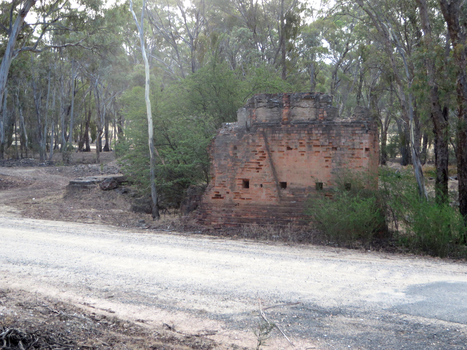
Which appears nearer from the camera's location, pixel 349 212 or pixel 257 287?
pixel 257 287

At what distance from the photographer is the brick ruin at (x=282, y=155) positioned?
1023 cm

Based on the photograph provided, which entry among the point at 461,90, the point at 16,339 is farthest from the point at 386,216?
the point at 16,339

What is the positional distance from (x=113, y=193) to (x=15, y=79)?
24.7 metres

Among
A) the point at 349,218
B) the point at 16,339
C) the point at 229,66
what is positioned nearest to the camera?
the point at 16,339

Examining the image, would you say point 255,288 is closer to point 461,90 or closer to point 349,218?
point 349,218

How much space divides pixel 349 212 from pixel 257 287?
4420 millimetres

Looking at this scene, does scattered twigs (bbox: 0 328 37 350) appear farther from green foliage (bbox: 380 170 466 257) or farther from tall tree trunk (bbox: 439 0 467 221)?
tall tree trunk (bbox: 439 0 467 221)

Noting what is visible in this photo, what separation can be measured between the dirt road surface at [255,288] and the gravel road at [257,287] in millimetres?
14

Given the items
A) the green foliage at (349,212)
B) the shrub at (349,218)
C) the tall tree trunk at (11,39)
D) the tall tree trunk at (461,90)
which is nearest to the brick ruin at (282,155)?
the green foliage at (349,212)

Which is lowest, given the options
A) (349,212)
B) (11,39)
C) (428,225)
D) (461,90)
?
(428,225)

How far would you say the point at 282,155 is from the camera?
1048cm

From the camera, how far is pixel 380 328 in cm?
433

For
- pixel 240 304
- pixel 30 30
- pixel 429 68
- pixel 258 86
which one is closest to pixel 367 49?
pixel 258 86

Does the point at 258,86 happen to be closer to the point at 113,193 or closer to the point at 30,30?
the point at 113,193
